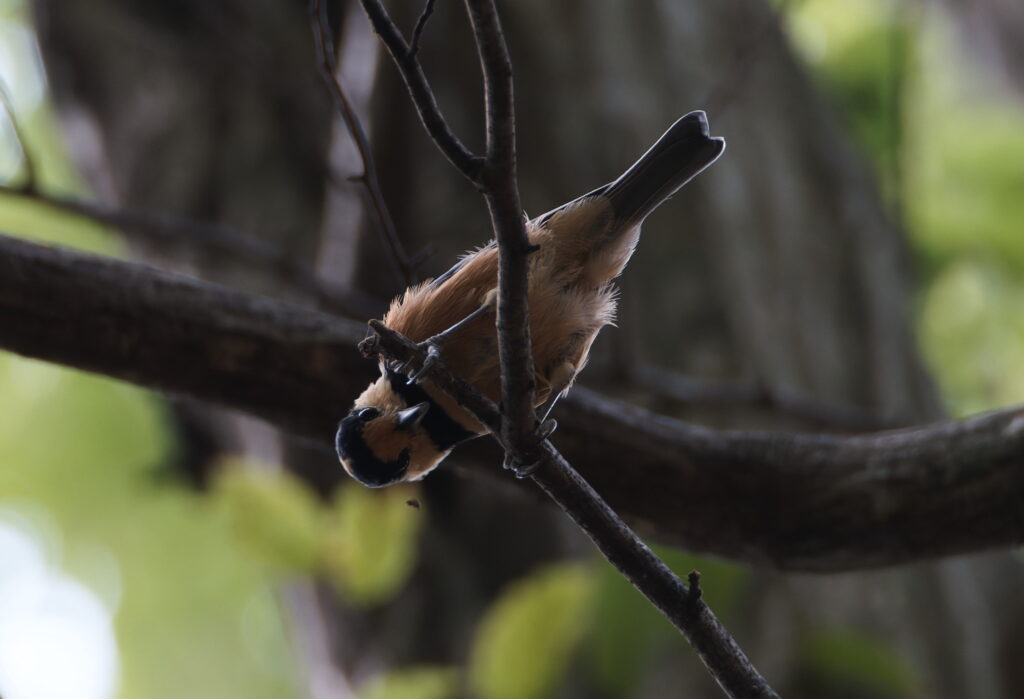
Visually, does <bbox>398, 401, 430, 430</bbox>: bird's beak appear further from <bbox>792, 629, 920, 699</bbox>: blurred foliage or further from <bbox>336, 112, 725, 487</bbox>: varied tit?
<bbox>792, 629, 920, 699</bbox>: blurred foliage

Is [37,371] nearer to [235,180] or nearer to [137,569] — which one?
[137,569]

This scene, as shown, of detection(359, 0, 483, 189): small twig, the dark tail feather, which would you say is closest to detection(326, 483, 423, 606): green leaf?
the dark tail feather

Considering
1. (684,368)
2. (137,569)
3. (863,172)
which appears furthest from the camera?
(137,569)

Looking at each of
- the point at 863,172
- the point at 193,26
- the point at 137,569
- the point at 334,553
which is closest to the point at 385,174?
the point at 334,553

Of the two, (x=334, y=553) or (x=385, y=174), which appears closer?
(x=334, y=553)

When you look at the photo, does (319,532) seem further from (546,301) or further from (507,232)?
(507,232)

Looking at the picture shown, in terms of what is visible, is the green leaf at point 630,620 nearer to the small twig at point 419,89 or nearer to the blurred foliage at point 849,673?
the blurred foliage at point 849,673

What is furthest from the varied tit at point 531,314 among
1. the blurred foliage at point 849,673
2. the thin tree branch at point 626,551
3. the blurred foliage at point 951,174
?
the blurred foliage at point 951,174
